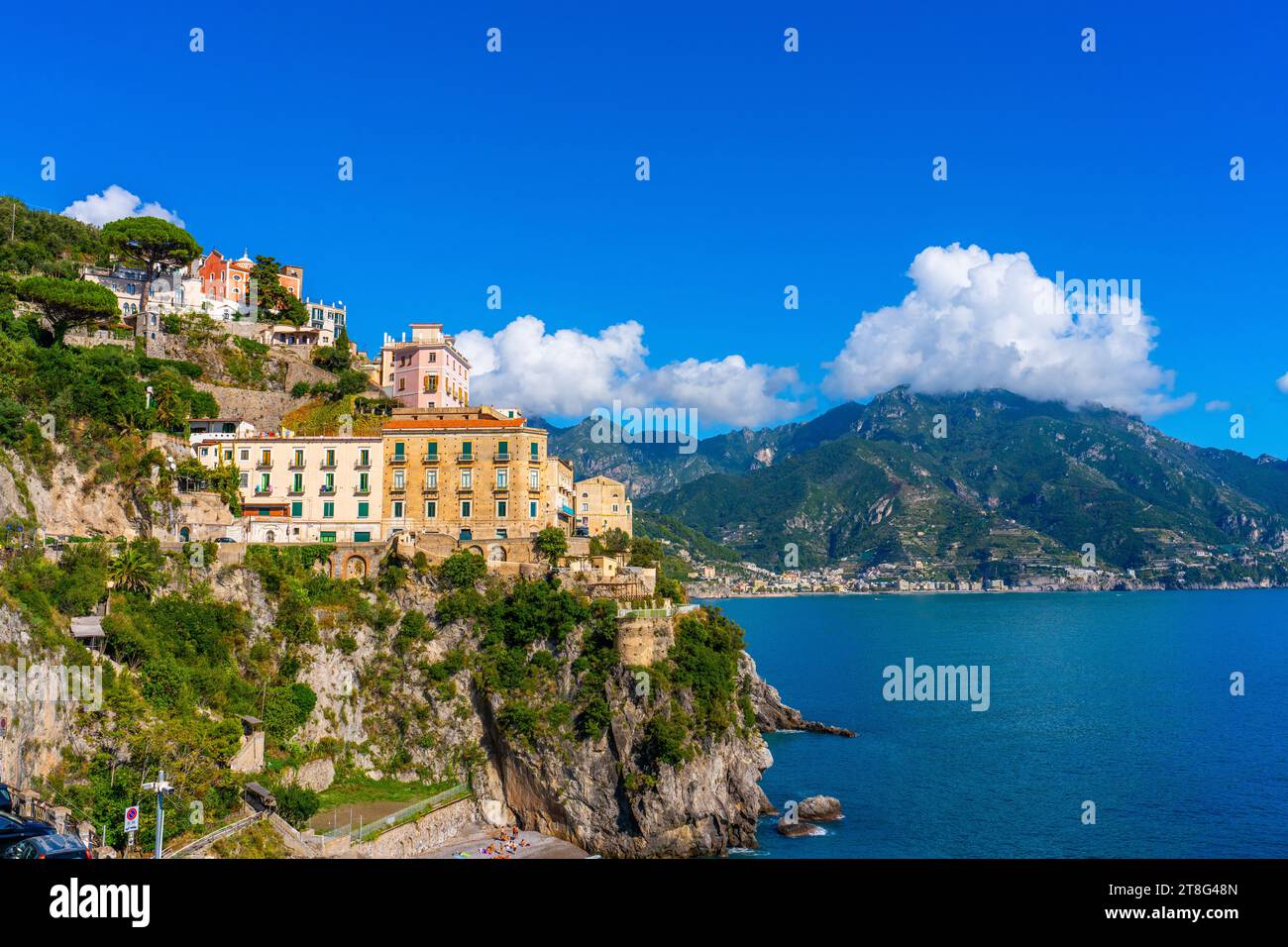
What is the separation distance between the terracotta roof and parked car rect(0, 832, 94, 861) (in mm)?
46950

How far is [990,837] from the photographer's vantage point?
56844mm

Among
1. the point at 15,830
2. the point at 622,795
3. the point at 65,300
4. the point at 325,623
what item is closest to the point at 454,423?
the point at 325,623

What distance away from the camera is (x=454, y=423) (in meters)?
65.8

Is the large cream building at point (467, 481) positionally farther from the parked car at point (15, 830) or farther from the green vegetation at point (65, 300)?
the parked car at point (15, 830)

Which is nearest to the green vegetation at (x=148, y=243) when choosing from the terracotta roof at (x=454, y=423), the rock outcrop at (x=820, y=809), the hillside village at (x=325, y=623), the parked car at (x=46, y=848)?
the hillside village at (x=325, y=623)

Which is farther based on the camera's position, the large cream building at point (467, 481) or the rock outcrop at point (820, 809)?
the large cream building at point (467, 481)

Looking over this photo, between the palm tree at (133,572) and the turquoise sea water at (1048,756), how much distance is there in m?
34.6

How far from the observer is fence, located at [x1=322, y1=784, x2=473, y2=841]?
1769 inches

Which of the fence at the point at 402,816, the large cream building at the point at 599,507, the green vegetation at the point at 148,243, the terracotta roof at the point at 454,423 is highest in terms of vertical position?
the green vegetation at the point at 148,243

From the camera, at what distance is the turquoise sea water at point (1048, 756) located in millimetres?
56438

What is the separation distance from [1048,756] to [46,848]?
74.4 meters
